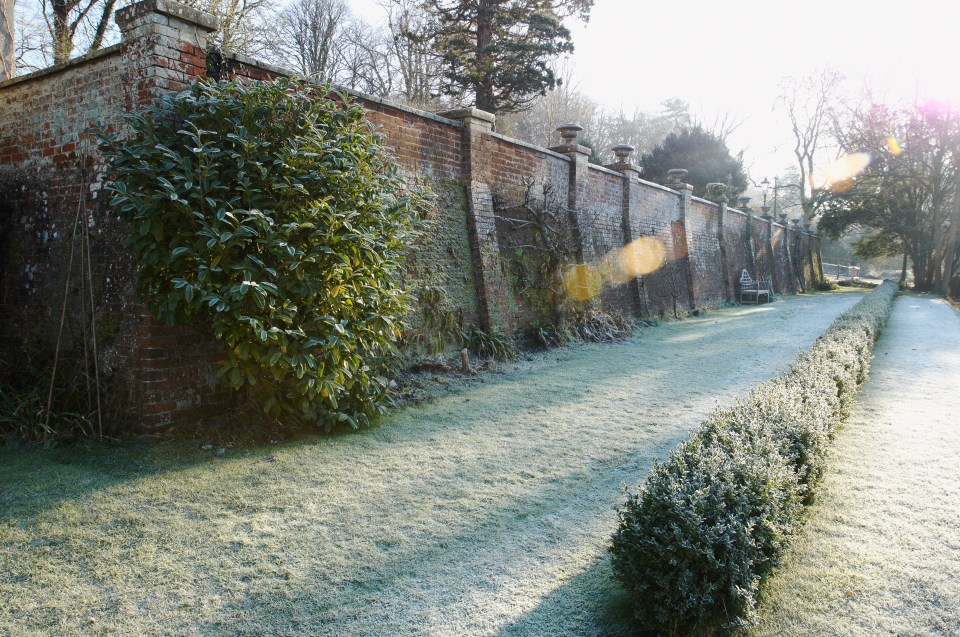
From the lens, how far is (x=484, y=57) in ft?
52.3

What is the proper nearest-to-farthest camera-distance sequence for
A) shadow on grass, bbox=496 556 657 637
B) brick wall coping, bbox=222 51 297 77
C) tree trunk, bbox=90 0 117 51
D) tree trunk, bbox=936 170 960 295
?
1. shadow on grass, bbox=496 556 657 637
2. brick wall coping, bbox=222 51 297 77
3. tree trunk, bbox=90 0 117 51
4. tree trunk, bbox=936 170 960 295

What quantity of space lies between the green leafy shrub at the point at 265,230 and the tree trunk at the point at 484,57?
42.5ft

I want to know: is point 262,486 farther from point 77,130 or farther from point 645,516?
point 77,130

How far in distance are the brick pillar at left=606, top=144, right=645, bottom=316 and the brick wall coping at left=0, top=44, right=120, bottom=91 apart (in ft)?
29.6

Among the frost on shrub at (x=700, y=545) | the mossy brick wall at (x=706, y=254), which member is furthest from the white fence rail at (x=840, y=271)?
the frost on shrub at (x=700, y=545)

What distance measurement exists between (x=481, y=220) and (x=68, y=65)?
4.46m

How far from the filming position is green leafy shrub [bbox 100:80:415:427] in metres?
3.49

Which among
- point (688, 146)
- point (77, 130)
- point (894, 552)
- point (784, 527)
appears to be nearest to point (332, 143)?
point (77, 130)

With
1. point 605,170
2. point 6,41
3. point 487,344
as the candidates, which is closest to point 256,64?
point 487,344

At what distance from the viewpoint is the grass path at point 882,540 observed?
2.13 meters

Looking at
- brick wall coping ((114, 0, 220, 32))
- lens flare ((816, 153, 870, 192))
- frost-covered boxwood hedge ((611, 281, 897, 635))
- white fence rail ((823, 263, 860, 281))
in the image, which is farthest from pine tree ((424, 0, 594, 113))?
white fence rail ((823, 263, 860, 281))

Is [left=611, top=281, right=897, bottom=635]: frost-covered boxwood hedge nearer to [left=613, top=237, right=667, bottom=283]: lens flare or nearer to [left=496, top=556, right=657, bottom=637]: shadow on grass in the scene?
[left=496, top=556, right=657, bottom=637]: shadow on grass

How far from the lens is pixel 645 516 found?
6.91 ft

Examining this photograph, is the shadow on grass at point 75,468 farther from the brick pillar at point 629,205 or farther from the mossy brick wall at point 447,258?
the brick pillar at point 629,205
